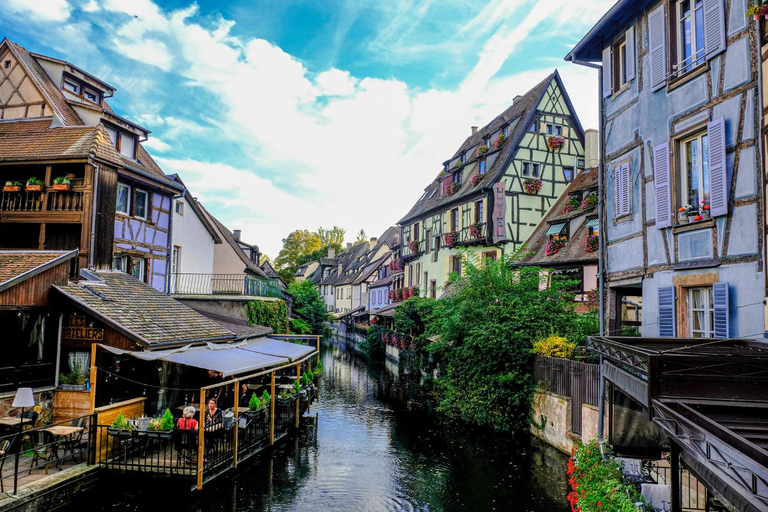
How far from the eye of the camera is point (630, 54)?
1273 centimetres

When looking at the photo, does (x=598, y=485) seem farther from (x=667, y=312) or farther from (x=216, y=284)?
(x=216, y=284)

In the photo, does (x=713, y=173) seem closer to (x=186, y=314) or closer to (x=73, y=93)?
(x=186, y=314)

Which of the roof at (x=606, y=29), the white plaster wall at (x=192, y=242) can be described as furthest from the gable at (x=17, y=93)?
the roof at (x=606, y=29)

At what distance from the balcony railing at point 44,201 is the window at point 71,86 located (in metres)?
6.86

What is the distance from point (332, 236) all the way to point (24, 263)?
80.5m

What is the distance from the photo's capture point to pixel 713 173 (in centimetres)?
960

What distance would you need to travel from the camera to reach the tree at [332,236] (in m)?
92.6

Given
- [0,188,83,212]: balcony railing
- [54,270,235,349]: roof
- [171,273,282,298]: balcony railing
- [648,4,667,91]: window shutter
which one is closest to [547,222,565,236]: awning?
[648,4,667,91]: window shutter

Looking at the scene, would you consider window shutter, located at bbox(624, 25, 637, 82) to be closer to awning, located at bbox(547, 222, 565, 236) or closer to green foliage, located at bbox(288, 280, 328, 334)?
awning, located at bbox(547, 222, 565, 236)

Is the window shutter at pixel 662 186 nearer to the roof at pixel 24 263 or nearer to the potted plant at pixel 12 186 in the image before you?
the roof at pixel 24 263

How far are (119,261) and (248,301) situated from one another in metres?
6.35

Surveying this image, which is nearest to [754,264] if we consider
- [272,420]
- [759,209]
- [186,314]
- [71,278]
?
[759,209]

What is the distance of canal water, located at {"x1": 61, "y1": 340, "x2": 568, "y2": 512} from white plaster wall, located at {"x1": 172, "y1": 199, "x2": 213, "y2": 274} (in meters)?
10.8

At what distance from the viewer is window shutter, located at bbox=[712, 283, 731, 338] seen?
921 cm
